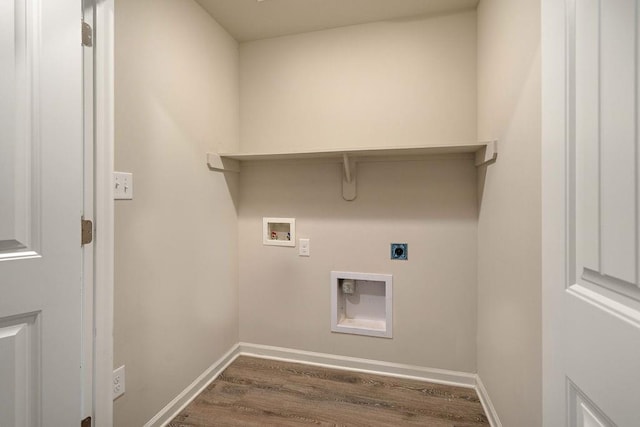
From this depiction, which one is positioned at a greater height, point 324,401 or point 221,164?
Answer: point 221,164

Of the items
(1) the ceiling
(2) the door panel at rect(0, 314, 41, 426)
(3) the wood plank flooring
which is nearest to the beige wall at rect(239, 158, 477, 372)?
(3) the wood plank flooring

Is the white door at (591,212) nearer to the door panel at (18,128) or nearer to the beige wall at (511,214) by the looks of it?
the beige wall at (511,214)

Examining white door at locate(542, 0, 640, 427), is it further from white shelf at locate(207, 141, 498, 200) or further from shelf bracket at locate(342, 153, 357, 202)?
shelf bracket at locate(342, 153, 357, 202)

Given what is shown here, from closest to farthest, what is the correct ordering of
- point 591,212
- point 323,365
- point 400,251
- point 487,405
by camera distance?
point 591,212 < point 487,405 < point 400,251 < point 323,365

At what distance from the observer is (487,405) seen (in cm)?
177

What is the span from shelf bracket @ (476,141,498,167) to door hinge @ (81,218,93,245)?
1.96 metres

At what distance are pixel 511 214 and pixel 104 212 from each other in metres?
1.84

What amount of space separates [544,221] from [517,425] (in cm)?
110

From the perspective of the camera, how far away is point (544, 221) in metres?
0.79

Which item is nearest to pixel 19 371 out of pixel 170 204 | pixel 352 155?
pixel 170 204

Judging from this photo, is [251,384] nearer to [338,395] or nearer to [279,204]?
[338,395]

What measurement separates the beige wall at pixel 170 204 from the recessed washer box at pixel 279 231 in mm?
287

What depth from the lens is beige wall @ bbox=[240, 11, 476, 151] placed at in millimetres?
2043

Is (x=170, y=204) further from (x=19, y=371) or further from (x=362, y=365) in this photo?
(x=362, y=365)
